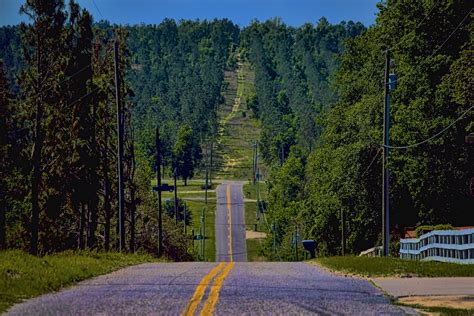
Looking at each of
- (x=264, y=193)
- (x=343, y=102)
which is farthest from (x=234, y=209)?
(x=343, y=102)

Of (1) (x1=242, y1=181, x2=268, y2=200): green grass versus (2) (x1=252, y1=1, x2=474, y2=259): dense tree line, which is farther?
(1) (x1=242, y1=181, x2=268, y2=200): green grass

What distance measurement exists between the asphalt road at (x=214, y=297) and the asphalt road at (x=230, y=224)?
94.7 meters

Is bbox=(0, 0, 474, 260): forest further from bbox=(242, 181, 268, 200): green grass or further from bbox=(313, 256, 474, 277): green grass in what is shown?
bbox=(242, 181, 268, 200): green grass

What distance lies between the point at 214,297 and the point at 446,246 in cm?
1428

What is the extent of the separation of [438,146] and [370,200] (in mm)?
7209

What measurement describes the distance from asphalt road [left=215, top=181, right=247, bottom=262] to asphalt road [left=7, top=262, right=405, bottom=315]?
3728 inches

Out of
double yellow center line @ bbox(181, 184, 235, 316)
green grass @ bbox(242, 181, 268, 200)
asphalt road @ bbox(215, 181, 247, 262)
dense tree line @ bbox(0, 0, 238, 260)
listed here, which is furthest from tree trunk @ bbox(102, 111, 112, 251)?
green grass @ bbox(242, 181, 268, 200)

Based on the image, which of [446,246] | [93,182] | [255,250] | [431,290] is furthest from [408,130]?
[255,250]

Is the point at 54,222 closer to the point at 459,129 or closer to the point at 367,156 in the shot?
the point at 367,156

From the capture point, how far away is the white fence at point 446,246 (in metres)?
22.9

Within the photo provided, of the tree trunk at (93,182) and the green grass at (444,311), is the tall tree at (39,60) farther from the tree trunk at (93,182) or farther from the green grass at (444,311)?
the green grass at (444,311)

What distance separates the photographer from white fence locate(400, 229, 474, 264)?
75.3 ft

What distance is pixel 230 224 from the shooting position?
14950 centimetres

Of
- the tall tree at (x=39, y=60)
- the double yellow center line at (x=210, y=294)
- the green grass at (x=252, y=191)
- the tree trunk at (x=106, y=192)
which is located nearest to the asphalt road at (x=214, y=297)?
the double yellow center line at (x=210, y=294)
